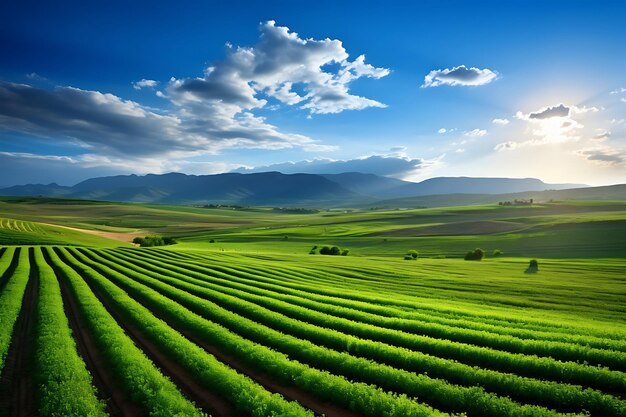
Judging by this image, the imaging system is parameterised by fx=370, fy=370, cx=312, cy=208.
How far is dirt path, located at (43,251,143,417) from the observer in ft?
40.9

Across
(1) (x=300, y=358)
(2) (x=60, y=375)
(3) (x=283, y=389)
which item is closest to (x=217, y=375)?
(3) (x=283, y=389)

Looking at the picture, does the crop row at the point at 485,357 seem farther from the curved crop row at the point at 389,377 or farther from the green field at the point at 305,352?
the curved crop row at the point at 389,377

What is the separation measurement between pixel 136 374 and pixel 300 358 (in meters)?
6.56

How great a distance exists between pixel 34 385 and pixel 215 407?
7474 millimetres

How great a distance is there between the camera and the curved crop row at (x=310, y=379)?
36.8 ft

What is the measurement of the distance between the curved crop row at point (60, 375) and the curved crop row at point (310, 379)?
5658 mm

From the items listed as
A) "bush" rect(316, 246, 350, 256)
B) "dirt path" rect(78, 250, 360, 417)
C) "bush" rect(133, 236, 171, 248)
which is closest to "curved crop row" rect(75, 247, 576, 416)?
"dirt path" rect(78, 250, 360, 417)

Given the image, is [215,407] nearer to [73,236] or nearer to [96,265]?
[96,265]

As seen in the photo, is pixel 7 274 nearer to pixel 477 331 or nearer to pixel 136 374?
pixel 136 374

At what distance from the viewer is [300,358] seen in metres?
16.3

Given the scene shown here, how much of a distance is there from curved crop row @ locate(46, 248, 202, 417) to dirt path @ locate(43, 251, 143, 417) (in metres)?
0.22

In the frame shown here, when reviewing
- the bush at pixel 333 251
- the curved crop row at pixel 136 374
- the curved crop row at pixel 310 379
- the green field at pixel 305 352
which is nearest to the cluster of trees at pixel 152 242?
the bush at pixel 333 251

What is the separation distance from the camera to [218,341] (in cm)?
1838

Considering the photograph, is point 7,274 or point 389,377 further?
point 7,274
